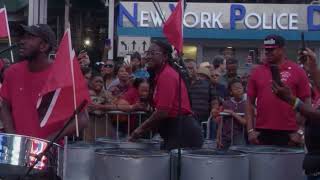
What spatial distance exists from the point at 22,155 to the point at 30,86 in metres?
0.84

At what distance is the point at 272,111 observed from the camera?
19.9 ft

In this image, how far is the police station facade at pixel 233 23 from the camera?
74.9 ft

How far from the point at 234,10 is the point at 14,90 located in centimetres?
1914

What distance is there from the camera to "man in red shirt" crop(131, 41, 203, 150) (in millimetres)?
6102

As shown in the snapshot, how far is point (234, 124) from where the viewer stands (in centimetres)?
779

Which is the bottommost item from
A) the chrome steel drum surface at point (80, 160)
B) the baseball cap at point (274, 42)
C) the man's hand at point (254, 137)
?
the chrome steel drum surface at point (80, 160)

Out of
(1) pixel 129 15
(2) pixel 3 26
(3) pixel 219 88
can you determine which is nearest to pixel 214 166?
(2) pixel 3 26

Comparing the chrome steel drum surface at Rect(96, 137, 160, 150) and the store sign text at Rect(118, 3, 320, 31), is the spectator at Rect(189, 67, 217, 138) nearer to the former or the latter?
the chrome steel drum surface at Rect(96, 137, 160, 150)

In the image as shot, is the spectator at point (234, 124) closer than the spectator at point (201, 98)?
Yes

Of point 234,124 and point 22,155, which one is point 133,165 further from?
point 234,124

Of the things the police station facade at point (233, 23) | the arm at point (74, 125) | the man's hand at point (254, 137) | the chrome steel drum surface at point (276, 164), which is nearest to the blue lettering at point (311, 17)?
the police station facade at point (233, 23)

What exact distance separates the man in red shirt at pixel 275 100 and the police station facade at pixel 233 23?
16.6m

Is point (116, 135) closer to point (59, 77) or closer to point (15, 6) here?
point (59, 77)

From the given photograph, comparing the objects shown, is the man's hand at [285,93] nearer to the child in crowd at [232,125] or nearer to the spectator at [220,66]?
the child in crowd at [232,125]
